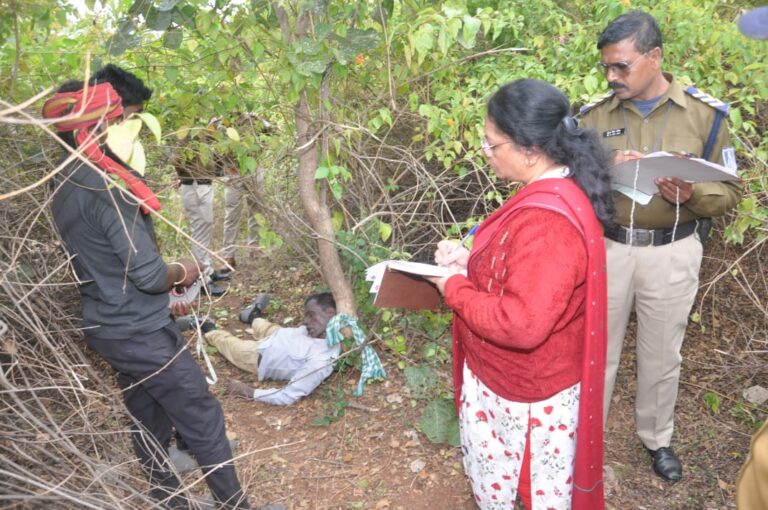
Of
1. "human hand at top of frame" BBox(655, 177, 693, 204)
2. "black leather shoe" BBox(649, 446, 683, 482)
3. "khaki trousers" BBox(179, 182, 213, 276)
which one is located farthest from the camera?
"khaki trousers" BBox(179, 182, 213, 276)

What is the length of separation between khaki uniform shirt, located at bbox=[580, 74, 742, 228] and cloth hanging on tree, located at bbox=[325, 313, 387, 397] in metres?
1.83

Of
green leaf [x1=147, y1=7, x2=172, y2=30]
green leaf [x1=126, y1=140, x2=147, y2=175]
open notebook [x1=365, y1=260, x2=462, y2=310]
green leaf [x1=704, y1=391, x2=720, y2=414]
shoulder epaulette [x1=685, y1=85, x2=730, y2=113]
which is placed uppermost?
green leaf [x1=126, y1=140, x2=147, y2=175]

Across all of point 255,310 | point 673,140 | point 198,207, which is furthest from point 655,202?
point 198,207

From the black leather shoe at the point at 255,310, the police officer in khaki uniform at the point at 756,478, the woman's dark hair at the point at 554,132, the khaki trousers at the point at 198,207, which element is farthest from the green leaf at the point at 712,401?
the khaki trousers at the point at 198,207

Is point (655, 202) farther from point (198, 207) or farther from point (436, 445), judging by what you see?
point (198, 207)

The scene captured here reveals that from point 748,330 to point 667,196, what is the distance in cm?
209

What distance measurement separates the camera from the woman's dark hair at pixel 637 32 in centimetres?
251

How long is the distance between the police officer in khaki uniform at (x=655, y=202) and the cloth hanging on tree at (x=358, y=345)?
Result: 148 cm

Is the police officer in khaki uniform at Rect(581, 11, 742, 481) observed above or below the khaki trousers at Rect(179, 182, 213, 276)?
above

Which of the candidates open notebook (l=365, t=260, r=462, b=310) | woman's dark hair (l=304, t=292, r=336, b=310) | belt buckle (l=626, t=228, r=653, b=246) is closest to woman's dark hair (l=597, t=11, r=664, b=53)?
belt buckle (l=626, t=228, r=653, b=246)

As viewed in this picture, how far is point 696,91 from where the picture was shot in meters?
2.67

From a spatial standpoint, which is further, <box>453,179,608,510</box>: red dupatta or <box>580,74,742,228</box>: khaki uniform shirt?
<box>580,74,742,228</box>: khaki uniform shirt

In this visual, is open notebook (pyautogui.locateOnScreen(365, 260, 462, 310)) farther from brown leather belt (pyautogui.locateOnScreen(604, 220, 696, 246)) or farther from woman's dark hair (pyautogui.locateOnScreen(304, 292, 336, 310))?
woman's dark hair (pyautogui.locateOnScreen(304, 292, 336, 310))

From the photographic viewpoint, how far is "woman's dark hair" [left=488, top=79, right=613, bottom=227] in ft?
5.63
